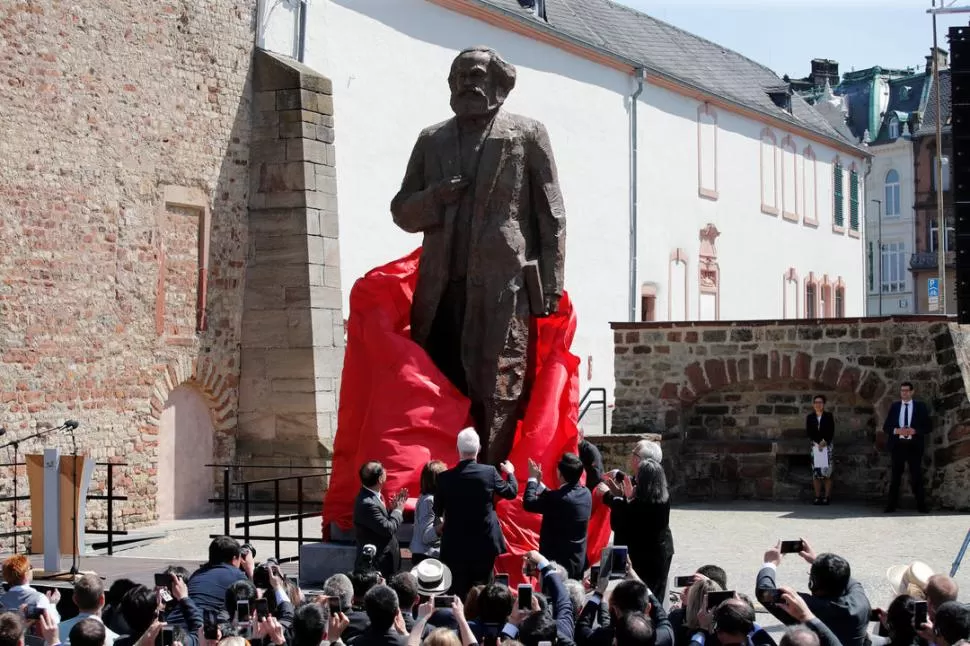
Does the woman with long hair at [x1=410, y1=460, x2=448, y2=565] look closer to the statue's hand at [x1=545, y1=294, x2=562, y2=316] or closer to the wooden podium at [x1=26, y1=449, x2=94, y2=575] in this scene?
the statue's hand at [x1=545, y1=294, x2=562, y2=316]

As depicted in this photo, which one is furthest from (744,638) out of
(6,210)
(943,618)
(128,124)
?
(128,124)

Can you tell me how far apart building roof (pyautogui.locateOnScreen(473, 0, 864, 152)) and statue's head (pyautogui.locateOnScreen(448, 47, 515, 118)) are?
45.4 ft

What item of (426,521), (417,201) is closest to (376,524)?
(426,521)

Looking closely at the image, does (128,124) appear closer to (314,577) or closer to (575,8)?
(314,577)

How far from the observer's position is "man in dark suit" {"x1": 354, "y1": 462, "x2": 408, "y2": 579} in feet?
28.0

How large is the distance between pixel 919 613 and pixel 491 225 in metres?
5.25

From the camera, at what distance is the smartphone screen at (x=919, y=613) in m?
5.18

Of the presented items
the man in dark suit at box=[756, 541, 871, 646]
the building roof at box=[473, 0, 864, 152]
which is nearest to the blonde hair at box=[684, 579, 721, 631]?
the man in dark suit at box=[756, 541, 871, 646]

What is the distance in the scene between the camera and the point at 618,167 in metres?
28.9

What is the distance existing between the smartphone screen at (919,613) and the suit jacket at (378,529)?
3890 mm

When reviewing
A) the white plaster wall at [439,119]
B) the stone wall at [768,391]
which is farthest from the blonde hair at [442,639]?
the white plaster wall at [439,119]

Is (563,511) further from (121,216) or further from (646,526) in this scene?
(121,216)

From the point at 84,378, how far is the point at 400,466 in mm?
7295

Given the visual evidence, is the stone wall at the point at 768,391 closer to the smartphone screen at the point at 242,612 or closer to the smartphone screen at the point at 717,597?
the smartphone screen at the point at 717,597
